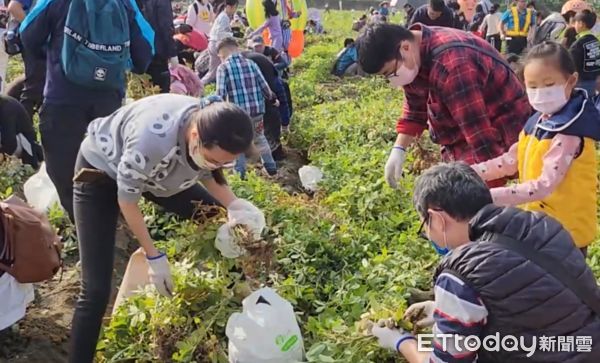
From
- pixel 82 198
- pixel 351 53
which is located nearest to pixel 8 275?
pixel 82 198

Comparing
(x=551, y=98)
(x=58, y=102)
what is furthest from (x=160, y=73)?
(x=551, y=98)

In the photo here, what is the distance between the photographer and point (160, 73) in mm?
6262

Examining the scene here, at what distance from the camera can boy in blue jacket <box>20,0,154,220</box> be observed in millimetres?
3678

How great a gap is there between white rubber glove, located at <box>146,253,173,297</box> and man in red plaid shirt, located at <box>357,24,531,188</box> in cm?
120

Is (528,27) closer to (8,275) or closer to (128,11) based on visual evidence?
(128,11)

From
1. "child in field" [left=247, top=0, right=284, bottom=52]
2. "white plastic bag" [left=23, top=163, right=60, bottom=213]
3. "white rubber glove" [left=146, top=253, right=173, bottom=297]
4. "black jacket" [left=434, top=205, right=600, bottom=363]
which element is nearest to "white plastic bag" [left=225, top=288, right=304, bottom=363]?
"white rubber glove" [left=146, top=253, right=173, bottom=297]

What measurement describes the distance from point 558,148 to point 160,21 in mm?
4317

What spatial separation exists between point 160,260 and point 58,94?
1.28m

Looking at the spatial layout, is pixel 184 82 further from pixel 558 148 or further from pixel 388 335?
pixel 388 335

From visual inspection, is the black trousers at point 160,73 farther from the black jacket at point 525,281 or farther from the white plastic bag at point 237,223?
the black jacket at point 525,281

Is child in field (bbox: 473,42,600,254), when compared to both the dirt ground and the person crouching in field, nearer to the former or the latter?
the person crouching in field

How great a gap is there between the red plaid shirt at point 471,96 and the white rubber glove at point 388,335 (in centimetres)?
109

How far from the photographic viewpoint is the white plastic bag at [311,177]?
5.47 meters

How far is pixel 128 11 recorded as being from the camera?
13.0ft
